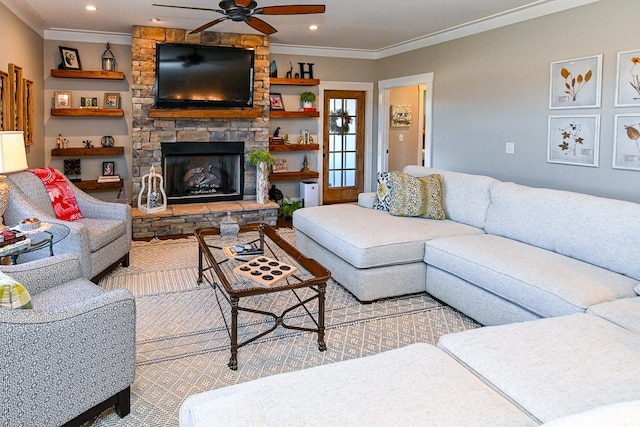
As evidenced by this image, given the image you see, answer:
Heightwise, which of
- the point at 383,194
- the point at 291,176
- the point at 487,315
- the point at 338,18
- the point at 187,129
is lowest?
the point at 487,315

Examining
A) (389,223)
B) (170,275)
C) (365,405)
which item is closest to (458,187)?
(389,223)

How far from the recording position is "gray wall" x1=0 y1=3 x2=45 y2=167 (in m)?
4.51

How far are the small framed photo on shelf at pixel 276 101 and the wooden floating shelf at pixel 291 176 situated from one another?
1010 millimetres

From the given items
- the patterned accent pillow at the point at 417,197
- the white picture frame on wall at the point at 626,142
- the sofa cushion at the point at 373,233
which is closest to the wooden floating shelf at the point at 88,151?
the sofa cushion at the point at 373,233

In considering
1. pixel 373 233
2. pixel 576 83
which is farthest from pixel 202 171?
pixel 576 83

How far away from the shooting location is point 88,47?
6.41 meters

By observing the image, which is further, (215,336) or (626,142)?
(626,142)

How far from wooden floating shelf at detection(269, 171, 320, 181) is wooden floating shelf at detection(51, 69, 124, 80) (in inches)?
98.9

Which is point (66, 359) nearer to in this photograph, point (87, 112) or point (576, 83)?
point (576, 83)

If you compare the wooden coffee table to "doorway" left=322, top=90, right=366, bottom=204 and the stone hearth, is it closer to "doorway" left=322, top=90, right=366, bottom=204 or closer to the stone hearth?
the stone hearth

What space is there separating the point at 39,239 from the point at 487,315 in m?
3.05

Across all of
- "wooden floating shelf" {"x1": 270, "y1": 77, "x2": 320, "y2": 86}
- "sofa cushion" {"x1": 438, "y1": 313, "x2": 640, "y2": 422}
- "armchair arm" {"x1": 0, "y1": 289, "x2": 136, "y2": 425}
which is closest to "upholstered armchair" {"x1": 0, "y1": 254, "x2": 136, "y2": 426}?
"armchair arm" {"x1": 0, "y1": 289, "x2": 136, "y2": 425}

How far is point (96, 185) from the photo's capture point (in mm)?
6320

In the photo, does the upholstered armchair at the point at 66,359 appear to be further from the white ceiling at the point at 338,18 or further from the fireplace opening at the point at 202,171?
the fireplace opening at the point at 202,171
